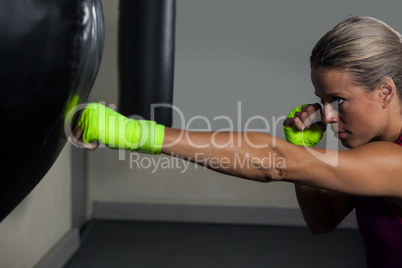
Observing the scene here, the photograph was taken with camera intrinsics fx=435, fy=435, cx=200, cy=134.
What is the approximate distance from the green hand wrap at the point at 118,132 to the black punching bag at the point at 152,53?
1.59m

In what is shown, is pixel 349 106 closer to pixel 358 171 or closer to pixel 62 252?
pixel 358 171

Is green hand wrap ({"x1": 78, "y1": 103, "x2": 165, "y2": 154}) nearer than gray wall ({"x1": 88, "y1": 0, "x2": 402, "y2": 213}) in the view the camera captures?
Answer: Yes

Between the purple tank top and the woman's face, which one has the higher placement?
the woman's face

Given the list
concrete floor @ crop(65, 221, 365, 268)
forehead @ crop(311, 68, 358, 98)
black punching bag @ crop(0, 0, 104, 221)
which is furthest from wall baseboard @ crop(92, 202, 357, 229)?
black punching bag @ crop(0, 0, 104, 221)

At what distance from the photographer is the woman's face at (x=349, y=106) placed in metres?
0.87

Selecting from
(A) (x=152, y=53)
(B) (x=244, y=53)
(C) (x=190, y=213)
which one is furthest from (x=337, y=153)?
(C) (x=190, y=213)

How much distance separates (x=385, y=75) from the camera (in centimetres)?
88

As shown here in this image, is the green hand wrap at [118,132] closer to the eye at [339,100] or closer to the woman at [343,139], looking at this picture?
the woman at [343,139]

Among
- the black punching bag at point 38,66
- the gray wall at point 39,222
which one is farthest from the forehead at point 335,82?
the gray wall at point 39,222

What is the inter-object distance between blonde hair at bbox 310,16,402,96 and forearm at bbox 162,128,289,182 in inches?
9.4

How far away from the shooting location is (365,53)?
0.86 meters

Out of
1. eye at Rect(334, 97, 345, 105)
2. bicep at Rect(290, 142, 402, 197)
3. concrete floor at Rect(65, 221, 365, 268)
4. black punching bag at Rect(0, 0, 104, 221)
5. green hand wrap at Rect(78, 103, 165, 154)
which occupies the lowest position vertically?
concrete floor at Rect(65, 221, 365, 268)

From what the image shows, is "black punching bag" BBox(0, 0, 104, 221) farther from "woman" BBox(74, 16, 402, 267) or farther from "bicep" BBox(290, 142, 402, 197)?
"bicep" BBox(290, 142, 402, 197)

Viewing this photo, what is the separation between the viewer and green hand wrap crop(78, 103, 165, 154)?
27.2 inches
